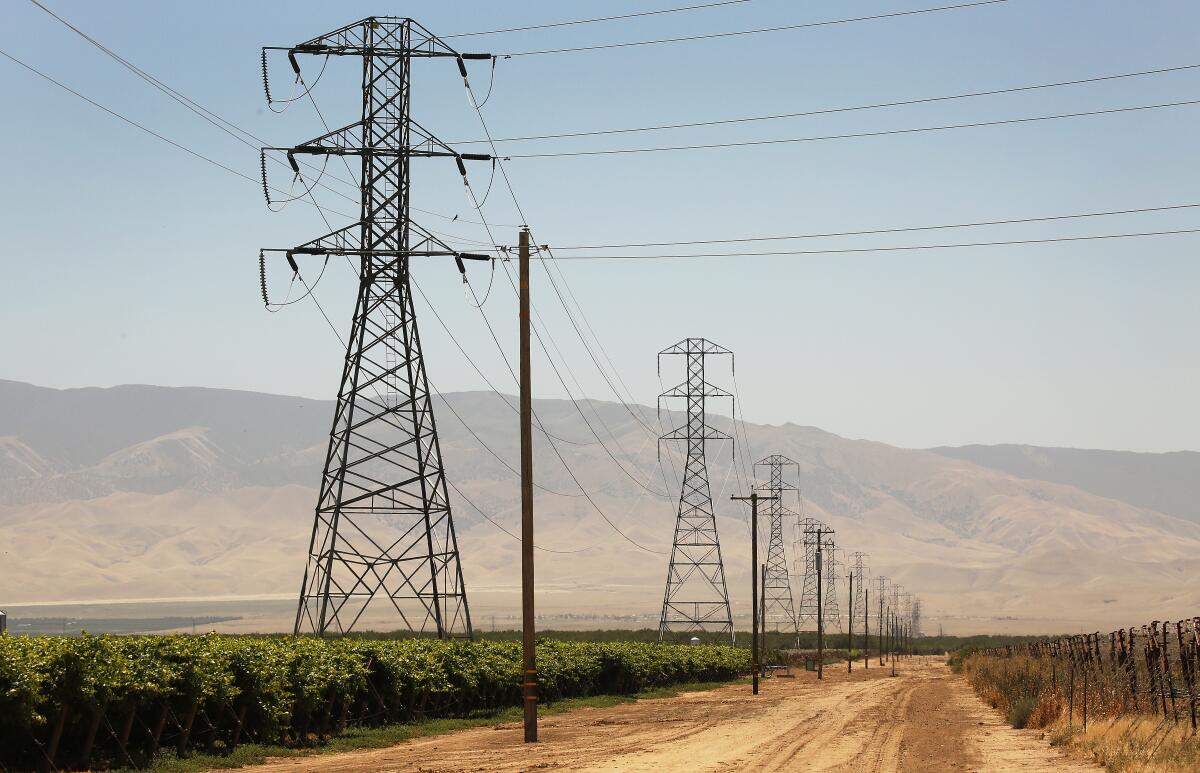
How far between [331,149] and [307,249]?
3.42m

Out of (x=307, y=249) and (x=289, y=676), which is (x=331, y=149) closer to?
(x=307, y=249)

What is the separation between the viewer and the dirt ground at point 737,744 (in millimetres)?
26031

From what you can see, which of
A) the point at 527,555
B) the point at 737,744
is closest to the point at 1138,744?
the point at 737,744

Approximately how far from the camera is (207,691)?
995 inches

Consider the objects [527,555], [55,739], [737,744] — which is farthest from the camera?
[737,744]

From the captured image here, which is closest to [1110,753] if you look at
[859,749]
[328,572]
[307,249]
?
[859,749]

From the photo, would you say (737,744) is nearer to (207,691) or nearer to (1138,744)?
(1138,744)


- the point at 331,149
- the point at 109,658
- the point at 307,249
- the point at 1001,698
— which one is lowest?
the point at 1001,698

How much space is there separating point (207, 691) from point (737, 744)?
40.0 feet

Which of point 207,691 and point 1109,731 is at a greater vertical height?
point 207,691

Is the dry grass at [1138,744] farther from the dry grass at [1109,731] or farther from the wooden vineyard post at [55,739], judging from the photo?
the wooden vineyard post at [55,739]

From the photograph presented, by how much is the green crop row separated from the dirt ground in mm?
1541

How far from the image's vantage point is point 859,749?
3019cm

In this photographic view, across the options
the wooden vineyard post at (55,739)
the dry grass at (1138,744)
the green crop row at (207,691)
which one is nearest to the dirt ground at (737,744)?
the dry grass at (1138,744)
